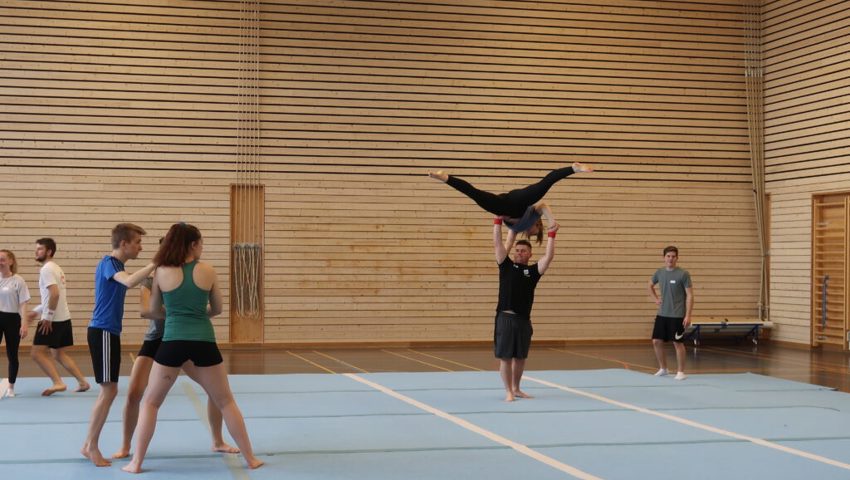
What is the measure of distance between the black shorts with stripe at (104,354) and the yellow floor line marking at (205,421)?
3.25ft

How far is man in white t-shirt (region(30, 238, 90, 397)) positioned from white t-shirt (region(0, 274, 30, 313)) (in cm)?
21

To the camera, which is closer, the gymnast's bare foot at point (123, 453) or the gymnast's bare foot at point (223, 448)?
the gymnast's bare foot at point (123, 453)

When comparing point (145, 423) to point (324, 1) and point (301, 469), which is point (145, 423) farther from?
point (324, 1)

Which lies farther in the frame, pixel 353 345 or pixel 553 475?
pixel 353 345

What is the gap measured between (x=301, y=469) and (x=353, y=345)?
32.9 ft

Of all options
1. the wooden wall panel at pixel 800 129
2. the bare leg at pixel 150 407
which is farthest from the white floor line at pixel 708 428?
the wooden wall panel at pixel 800 129

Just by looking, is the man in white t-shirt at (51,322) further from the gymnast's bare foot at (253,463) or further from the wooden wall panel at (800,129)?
the wooden wall panel at (800,129)

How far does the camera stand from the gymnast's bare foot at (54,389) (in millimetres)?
9641

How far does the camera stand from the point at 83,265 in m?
15.2

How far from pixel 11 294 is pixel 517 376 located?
5.41 metres

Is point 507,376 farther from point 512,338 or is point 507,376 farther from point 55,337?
point 55,337

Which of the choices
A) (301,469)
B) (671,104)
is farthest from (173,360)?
(671,104)

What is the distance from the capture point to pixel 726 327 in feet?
55.5

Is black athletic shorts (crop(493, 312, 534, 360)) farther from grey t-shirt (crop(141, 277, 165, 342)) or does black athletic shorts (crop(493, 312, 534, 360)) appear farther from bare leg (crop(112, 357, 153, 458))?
bare leg (crop(112, 357, 153, 458))
